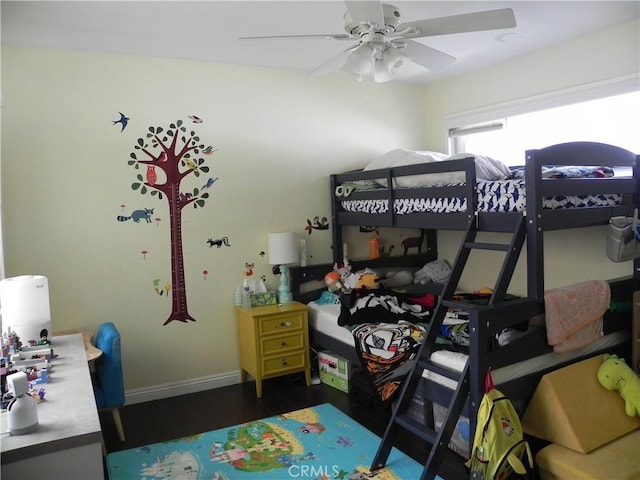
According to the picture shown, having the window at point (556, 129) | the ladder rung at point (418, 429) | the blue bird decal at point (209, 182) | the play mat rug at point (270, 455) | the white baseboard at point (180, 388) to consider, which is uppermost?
the window at point (556, 129)

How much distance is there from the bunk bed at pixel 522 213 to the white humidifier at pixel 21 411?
1.82 m

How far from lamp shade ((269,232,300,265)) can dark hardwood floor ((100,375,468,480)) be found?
3.08 feet

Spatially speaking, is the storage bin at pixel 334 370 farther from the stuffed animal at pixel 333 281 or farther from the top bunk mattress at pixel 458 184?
the top bunk mattress at pixel 458 184

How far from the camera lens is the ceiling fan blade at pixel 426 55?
8.59 feet

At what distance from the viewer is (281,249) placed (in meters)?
3.96

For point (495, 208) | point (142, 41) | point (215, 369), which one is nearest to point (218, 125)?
point (142, 41)

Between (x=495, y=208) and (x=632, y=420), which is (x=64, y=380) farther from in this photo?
(x=632, y=420)

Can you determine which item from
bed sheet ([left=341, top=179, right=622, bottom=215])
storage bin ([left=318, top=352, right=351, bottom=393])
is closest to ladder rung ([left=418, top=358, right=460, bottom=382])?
bed sheet ([left=341, top=179, right=622, bottom=215])

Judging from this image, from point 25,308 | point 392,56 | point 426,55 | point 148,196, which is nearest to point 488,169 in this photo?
point 426,55

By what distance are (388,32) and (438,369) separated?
1676mm

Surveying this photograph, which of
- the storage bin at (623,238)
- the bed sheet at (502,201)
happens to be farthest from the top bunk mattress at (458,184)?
the storage bin at (623,238)

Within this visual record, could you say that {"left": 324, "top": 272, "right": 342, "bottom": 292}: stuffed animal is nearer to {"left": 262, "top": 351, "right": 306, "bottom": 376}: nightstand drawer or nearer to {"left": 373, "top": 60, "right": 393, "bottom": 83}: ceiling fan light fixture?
{"left": 262, "top": 351, "right": 306, "bottom": 376}: nightstand drawer

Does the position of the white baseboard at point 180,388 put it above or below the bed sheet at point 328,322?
below

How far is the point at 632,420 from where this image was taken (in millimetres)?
2635
